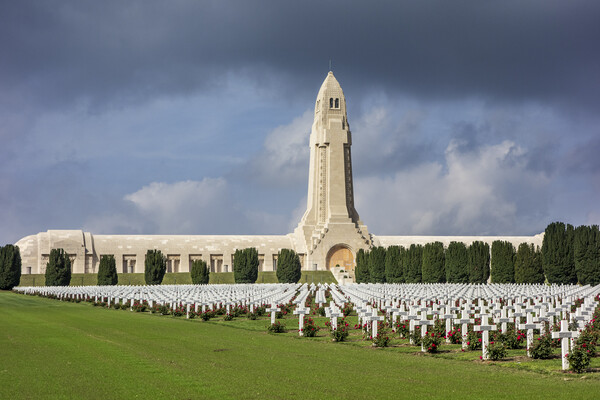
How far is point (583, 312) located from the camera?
650 inches

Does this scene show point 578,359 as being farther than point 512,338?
No

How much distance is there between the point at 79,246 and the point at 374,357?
67103 mm

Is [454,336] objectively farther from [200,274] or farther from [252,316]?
[200,274]

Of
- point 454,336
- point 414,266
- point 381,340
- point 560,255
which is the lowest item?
point 381,340

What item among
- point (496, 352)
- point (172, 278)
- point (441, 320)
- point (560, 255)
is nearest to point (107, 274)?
point (172, 278)

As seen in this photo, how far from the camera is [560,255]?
43.6 meters

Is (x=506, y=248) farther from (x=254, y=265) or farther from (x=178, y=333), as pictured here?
(x=178, y=333)

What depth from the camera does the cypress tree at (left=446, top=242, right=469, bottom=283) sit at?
50.7 metres

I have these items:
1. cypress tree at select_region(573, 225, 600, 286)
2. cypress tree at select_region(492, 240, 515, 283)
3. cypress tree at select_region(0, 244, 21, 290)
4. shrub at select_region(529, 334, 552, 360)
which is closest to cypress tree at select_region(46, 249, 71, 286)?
cypress tree at select_region(0, 244, 21, 290)

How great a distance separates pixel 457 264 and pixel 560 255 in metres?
9.24

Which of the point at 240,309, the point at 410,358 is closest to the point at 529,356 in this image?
the point at 410,358

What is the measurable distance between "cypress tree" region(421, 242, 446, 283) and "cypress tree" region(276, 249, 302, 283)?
1590 centimetres

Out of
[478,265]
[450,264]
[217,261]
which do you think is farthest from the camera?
[217,261]

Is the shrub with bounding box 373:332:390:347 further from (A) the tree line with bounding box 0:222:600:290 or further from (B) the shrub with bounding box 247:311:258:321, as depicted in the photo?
(A) the tree line with bounding box 0:222:600:290
